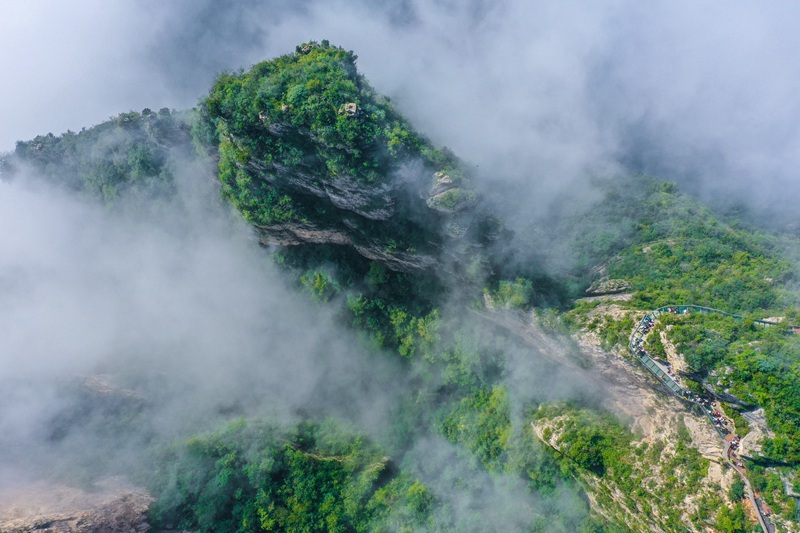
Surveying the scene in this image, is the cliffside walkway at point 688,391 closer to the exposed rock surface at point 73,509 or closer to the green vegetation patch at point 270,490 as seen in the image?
the green vegetation patch at point 270,490

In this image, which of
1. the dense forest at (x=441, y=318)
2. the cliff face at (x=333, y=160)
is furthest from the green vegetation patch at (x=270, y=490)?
the cliff face at (x=333, y=160)

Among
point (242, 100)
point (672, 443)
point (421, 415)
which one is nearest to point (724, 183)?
point (672, 443)

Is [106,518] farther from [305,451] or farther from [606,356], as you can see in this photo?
[606,356]

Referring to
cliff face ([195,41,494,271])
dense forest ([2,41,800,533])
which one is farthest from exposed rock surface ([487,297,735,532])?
cliff face ([195,41,494,271])

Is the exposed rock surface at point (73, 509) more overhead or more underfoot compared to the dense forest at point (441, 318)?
more underfoot

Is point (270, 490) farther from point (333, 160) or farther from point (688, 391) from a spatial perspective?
point (688, 391)
